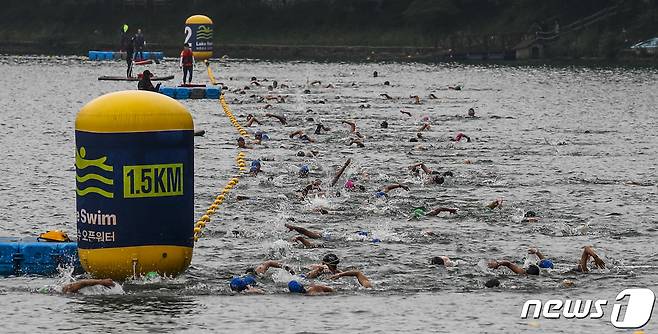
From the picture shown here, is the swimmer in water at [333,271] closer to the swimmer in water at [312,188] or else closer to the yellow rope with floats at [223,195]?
the yellow rope with floats at [223,195]

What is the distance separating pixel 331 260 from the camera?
2508 centimetres

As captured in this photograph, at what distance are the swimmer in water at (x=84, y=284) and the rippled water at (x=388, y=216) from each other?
0.29 m

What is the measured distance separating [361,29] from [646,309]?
402 feet

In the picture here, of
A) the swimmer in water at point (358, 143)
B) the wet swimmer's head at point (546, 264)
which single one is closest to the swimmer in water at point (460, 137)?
the swimmer in water at point (358, 143)

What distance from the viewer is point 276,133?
53.0 meters

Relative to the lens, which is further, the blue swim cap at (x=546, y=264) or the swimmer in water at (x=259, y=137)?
the swimmer in water at (x=259, y=137)

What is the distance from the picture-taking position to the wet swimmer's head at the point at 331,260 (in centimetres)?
2457

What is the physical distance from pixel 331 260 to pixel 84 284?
14.9 ft

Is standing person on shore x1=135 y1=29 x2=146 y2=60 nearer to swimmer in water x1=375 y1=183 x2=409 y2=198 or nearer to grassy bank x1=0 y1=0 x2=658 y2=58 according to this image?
grassy bank x1=0 y1=0 x2=658 y2=58

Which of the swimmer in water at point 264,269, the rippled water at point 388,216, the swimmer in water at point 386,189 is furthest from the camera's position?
the swimmer in water at point 386,189

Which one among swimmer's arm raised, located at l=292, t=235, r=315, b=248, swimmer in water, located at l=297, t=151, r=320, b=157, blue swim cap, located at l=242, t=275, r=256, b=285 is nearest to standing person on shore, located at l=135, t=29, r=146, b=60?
swimmer in water, located at l=297, t=151, r=320, b=157

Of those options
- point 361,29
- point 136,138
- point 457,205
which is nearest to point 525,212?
point 457,205

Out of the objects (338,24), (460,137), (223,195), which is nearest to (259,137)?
(460,137)

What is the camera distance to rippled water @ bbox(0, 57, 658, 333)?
845 inches
